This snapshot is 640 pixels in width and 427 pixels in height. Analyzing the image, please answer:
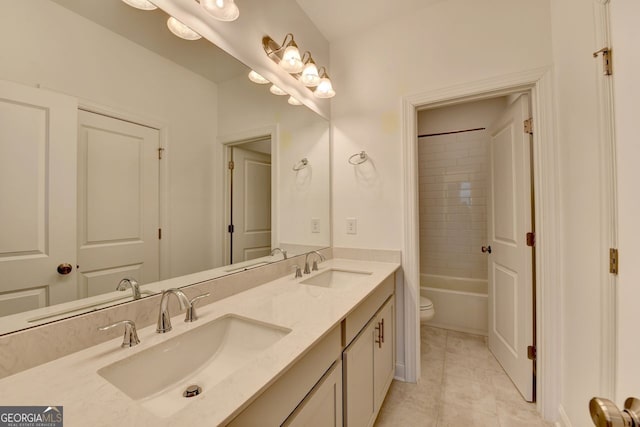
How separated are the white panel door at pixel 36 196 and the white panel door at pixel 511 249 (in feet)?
7.33

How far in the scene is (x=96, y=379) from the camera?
23.9 inches

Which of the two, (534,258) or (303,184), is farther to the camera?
(303,184)

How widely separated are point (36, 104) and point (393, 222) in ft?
5.90

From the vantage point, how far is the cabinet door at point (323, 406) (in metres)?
0.75

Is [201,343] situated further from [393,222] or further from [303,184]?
[393,222]

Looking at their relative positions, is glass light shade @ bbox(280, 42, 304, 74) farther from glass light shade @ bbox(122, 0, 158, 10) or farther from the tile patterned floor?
the tile patterned floor

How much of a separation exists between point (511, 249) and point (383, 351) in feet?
3.75

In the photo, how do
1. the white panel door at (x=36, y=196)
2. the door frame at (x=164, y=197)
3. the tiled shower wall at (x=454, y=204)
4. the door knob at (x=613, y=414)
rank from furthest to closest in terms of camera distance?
the tiled shower wall at (x=454, y=204) < the door frame at (x=164, y=197) < the white panel door at (x=36, y=196) < the door knob at (x=613, y=414)

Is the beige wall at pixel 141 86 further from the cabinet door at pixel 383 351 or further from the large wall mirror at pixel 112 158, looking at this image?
the cabinet door at pixel 383 351

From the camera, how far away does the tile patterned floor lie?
1489 mm

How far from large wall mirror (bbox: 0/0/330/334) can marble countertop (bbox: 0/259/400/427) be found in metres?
0.15

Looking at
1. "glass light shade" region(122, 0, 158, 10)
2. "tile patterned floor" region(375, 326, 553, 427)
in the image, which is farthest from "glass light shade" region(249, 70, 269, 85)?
"tile patterned floor" region(375, 326, 553, 427)

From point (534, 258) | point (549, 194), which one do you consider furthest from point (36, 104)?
point (534, 258)

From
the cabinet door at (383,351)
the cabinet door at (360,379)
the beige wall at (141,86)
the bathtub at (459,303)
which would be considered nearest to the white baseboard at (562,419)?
the cabinet door at (383,351)
